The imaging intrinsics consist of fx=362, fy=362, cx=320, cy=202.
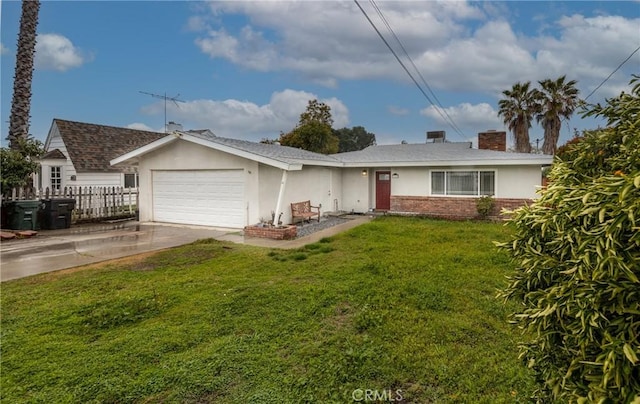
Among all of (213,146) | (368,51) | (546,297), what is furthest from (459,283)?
(213,146)

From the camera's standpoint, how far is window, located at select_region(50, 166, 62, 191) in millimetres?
20172

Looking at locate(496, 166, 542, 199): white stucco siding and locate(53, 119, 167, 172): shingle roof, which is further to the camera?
locate(53, 119, 167, 172): shingle roof

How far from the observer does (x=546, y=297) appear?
1998mm

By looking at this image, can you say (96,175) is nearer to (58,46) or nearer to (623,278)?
(58,46)

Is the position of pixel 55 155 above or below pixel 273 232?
above

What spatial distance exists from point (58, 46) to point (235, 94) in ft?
40.4

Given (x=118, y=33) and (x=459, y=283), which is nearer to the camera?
(x=459, y=283)

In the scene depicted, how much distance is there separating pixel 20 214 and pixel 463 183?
1648 cm

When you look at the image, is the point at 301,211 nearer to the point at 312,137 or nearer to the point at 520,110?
the point at 312,137

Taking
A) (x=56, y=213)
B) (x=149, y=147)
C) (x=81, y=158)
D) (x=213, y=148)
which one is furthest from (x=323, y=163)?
(x=81, y=158)

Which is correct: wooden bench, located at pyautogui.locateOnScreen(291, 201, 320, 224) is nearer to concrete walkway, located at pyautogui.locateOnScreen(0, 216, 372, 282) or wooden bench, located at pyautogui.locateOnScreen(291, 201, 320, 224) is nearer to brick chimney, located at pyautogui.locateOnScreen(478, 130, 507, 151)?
concrete walkway, located at pyautogui.locateOnScreen(0, 216, 372, 282)

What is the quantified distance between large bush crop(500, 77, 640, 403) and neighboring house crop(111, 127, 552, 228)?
952cm

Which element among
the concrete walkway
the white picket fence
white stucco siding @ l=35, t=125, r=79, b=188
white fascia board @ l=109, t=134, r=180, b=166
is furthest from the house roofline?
white stucco siding @ l=35, t=125, r=79, b=188

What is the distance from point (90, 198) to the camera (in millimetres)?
14633
